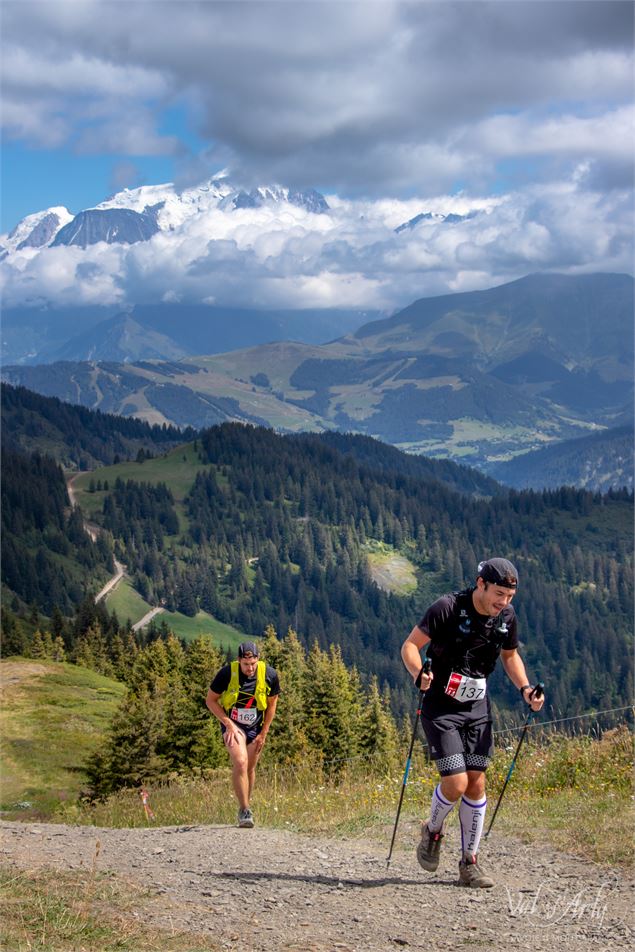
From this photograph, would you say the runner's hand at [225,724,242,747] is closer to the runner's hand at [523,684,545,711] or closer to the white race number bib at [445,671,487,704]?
the white race number bib at [445,671,487,704]

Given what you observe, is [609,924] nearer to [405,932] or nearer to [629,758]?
[405,932]

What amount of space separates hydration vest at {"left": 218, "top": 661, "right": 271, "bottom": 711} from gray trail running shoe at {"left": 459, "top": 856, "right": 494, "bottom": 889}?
526 cm

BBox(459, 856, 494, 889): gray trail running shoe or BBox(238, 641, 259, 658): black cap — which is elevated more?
BBox(238, 641, 259, 658): black cap

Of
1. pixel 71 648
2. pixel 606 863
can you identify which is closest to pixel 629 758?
pixel 606 863

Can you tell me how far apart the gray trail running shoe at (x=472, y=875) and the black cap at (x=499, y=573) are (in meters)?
3.66

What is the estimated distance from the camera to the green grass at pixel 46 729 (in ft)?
167

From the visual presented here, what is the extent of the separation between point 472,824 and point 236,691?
5.41 m

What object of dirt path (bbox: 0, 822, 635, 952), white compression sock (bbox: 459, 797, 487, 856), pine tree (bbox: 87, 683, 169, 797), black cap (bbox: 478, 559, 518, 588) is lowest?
pine tree (bbox: 87, 683, 169, 797)

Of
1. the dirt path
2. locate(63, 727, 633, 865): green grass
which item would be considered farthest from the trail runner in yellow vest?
the dirt path

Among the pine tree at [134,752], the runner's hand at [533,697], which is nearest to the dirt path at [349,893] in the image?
the runner's hand at [533,697]

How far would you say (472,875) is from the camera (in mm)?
11602

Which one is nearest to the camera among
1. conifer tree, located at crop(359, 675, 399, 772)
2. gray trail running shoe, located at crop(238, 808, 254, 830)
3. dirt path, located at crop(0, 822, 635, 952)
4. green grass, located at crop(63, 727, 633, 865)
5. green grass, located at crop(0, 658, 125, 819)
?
dirt path, located at crop(0, 822, 635, 952)

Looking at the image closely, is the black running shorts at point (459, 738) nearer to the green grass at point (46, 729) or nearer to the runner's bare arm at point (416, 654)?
the runner's bare arm at point (416, 654)

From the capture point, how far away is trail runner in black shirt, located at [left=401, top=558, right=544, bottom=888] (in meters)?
11.5
